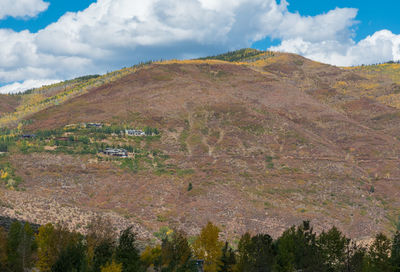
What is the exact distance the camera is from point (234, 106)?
182500 mm

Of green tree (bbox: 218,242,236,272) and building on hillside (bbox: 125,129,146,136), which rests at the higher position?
building on hillside (bbox: 125,129,146,136)

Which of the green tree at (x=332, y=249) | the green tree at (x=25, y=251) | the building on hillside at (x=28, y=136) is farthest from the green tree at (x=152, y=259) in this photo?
the building on hillside at (x=28, y=136)

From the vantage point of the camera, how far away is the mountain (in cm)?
9488

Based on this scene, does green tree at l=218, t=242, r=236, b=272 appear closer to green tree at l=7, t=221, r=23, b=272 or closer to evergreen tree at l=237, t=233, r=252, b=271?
evergreen tree at l=237, t=233, r=252, b=271

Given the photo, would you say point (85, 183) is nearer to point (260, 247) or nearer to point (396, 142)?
point (260, 247)

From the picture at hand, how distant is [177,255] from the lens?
50.9m

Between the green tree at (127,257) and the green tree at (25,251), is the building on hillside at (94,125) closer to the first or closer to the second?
the green tree at (25,251)

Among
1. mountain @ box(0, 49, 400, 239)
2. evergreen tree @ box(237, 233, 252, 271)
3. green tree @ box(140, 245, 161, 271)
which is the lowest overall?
green tree @ box(140, 245, 161, 271)

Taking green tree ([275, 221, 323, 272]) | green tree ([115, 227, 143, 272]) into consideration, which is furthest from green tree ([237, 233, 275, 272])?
green tree ([115, 227, 143, 272])

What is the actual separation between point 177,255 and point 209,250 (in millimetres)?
5406

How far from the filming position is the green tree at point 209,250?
51875mm

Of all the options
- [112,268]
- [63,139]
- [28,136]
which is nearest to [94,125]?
[63,139]

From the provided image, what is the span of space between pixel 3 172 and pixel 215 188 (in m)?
62.4

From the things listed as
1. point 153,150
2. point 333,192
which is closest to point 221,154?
point 153,150
